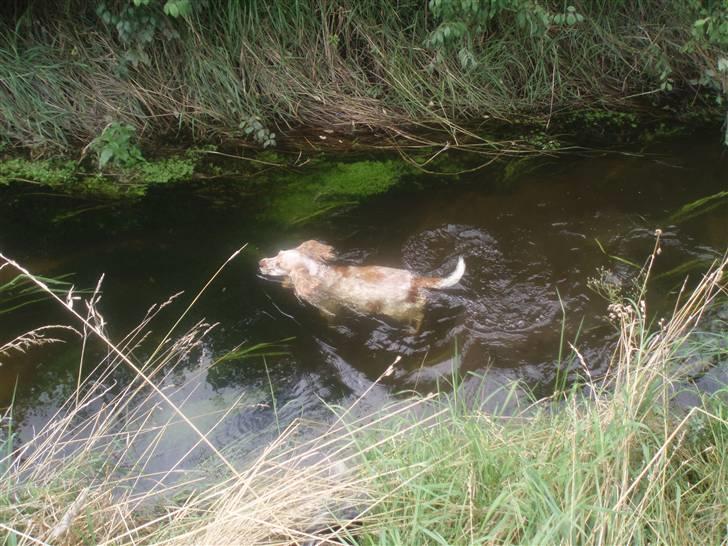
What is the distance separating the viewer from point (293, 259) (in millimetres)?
4027

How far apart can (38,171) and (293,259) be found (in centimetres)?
260

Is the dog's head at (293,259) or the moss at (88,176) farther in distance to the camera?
the moss at (88,176)

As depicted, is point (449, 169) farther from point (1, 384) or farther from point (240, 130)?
point (1, 384)

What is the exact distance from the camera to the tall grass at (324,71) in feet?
17.4

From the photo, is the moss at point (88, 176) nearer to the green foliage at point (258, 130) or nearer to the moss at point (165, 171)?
the moss at point (165, 171)

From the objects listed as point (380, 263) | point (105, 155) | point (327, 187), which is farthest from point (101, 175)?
point (380, 263)

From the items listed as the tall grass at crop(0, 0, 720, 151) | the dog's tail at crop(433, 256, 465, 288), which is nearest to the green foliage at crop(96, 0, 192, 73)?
the tall grass at crop(0, 0, 720, 151)

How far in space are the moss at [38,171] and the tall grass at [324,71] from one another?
18 centimetres

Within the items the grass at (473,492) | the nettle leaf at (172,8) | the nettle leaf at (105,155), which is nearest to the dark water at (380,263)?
the nettle leaf at (105,155)

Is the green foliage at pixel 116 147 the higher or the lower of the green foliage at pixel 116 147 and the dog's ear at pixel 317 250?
the higher

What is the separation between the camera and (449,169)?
17.1 ft

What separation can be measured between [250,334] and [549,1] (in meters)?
3.89

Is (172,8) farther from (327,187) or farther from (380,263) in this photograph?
(380,263)

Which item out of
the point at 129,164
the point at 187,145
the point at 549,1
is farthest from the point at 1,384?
the point at 549,1
